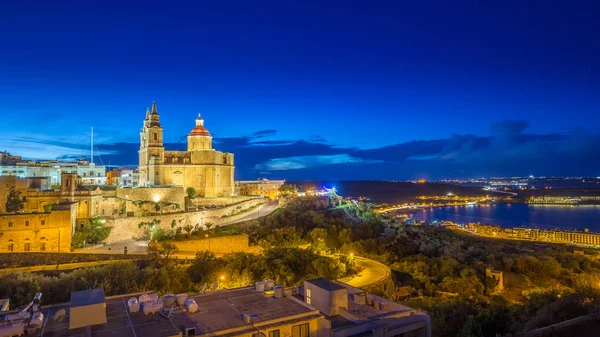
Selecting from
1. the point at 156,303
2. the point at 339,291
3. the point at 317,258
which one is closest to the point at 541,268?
the point at 317,258

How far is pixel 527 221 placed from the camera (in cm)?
6606

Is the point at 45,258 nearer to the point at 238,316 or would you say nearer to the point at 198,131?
the point at 238,316

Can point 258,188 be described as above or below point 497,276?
above

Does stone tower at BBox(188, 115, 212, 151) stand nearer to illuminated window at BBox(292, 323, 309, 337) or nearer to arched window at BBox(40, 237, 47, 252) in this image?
arched window at BBox(40, 237, 47, 252)

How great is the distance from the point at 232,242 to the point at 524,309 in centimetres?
1473

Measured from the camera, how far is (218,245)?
2219 centimetres

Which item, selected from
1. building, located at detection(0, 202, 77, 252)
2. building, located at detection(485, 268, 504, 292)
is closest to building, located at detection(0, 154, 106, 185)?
building, located at detection(0, 202, 77, 252)

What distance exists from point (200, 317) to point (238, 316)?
83 centimetres

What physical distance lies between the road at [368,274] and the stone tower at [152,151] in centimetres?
1986

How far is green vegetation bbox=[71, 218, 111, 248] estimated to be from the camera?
2022 centimetres

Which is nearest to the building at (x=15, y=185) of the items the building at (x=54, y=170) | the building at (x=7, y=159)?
the building at (x=54, y=170)

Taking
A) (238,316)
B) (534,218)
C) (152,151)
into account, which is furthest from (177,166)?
(534,218)

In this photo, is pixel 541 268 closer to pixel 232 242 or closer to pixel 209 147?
pixel 232 242

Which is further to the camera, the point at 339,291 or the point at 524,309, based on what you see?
the point at 524,309
